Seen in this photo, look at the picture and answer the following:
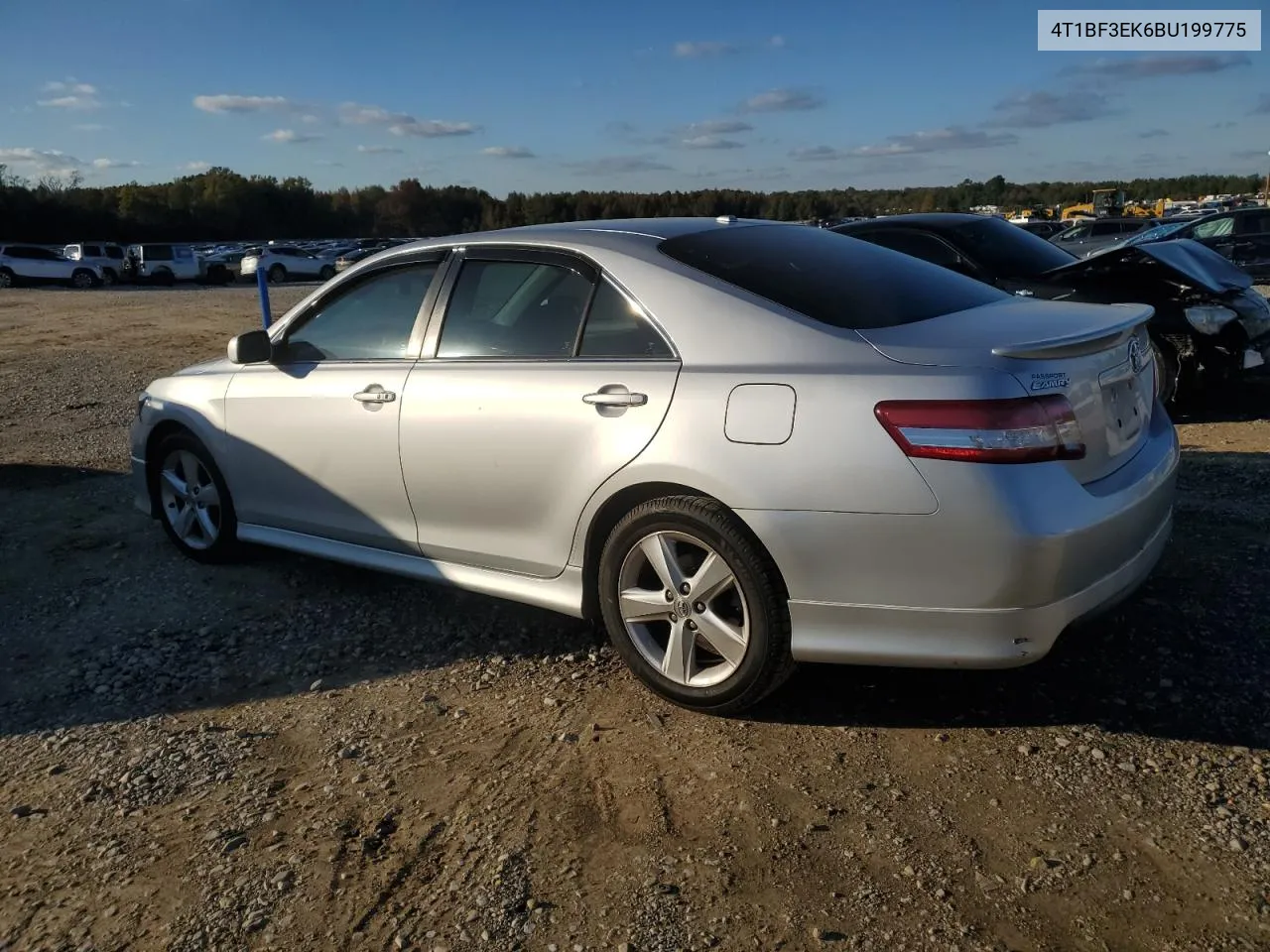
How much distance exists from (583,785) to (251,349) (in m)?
2.62

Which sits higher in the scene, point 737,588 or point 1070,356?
point 1070,356

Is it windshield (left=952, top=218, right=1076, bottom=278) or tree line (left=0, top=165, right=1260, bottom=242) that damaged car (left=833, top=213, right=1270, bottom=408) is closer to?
windshield (left=952, top=218, right=1076, bottom=278)

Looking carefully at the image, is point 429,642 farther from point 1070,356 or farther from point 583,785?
point 1070,356

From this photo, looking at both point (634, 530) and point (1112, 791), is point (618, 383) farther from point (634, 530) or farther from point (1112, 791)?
point (1112, 791)

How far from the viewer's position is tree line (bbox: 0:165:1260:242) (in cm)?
6081

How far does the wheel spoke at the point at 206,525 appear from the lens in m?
4.93

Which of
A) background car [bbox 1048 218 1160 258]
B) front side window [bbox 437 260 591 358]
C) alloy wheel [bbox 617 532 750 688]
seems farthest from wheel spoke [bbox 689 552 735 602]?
background car [bbox 1048 218 1160 258]

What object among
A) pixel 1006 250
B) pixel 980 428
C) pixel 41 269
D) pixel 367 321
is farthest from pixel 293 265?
pixel 980 428

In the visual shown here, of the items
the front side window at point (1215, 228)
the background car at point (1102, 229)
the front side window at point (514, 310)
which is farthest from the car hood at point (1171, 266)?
the background car at point (1102, 229)

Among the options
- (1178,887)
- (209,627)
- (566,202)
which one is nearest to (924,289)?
(1178,887)

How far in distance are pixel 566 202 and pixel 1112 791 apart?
6038 cm

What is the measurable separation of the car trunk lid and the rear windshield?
5.6 inches

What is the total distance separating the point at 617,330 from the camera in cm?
348

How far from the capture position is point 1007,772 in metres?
2.93
